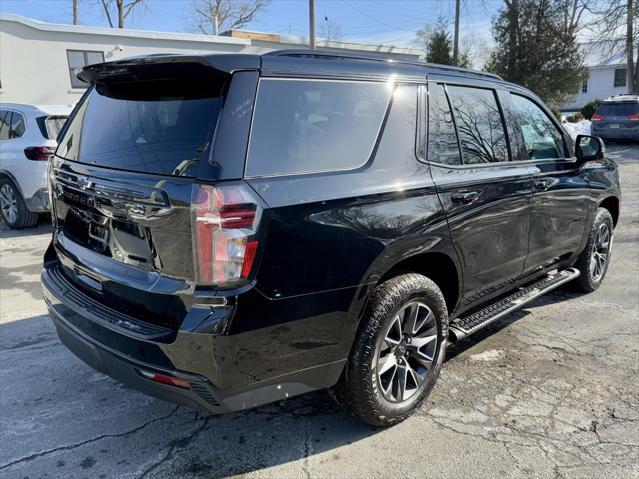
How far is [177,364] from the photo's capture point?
2.13m

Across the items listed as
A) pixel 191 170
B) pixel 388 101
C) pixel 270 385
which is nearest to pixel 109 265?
pixel 191 170

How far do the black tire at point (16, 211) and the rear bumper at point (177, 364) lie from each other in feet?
18.9

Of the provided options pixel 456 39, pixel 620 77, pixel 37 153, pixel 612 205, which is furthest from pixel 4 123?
pixel 620 77

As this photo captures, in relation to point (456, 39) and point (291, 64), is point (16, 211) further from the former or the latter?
point (456, 39)

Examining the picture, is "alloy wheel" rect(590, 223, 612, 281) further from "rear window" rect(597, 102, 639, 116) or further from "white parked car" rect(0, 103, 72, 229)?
"rear window" rect(597, 102, 639, 116)

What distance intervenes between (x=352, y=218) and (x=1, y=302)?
4.06m

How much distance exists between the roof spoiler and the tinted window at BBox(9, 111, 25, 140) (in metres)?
5.59

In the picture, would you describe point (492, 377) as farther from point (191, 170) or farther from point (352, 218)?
point (191, 170)

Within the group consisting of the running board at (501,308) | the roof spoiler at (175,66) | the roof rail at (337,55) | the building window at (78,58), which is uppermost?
the building window at (78,58)

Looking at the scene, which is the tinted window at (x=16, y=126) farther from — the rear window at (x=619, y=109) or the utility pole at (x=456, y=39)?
the utility pole at (x=456, y=39)

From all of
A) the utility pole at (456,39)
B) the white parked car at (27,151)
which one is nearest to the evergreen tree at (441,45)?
the utility pole at (456,39)

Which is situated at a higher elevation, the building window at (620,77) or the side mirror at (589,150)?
the building window at (620,77)

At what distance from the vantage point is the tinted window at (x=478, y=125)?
3189 millimetres

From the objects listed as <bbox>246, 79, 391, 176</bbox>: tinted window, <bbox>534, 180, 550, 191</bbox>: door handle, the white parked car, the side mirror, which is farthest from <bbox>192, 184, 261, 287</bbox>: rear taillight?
the white parked car
